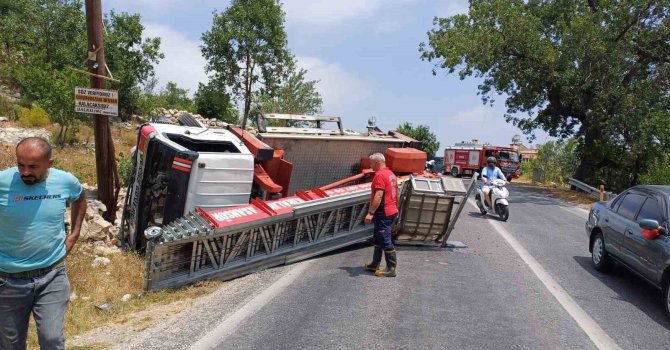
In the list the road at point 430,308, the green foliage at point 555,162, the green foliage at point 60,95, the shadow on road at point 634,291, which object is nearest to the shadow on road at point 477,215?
the road at point 430,308

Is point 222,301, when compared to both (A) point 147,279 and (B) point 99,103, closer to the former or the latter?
(A) point 147,279

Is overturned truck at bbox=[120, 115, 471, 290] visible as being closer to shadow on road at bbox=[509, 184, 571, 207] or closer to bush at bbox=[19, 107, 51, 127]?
shadow on road at bbox=[509, 184, 571, 207]

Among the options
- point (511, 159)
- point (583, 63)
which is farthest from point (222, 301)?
point (511, 159)

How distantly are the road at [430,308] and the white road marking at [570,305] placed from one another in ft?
0.04

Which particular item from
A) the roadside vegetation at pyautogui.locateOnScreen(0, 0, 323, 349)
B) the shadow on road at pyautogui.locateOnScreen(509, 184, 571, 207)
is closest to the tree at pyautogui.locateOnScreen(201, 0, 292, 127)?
the roadside vegetation at pyautogui.locateOnScreen(0, 0, 323, 349)

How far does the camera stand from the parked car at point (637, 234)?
20.7 feet

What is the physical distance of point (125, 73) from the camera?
31.4 meters

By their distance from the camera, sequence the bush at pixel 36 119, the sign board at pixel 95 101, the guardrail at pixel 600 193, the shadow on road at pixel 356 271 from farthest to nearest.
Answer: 1. the bush at pixel 36 119
2. the guardrail at pixel 600 193
3. the sign board at pixel 95 101
4. the shadow on road at pixel 356 271

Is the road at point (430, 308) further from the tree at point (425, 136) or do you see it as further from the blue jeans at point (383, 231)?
the tree at point (425, 136)

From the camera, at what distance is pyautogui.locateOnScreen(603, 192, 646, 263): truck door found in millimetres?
7434

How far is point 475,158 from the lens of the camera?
139 feet

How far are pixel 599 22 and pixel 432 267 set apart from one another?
805 inches

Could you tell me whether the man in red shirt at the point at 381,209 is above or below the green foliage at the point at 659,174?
below

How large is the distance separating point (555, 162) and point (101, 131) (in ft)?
131
